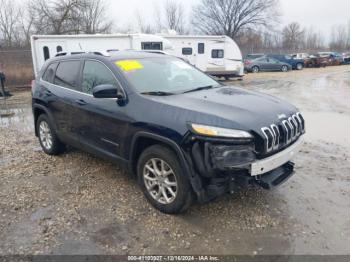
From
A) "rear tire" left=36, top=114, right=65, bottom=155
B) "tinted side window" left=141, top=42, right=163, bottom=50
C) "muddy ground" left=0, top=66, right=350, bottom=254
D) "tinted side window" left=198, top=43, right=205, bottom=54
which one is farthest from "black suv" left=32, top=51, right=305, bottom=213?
"tinted side window" left=198, top=43, right=205, bottom=54

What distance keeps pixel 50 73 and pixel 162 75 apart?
2.25m

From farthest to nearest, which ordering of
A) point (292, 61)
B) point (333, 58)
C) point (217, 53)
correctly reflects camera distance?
point (333, 58) → point (292, 61) → point (217, 53)

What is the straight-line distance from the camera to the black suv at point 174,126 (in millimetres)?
3090

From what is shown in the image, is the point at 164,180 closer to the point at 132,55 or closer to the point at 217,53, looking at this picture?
the point at 132,55

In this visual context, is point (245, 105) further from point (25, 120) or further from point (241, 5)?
point (241, 5)

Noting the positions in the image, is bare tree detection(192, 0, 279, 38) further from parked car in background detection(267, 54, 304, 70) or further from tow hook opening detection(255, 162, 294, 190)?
tow hook opening detection(255, 162, 294, 190)

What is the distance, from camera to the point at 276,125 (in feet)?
10.9

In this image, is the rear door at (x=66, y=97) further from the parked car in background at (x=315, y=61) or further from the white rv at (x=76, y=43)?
the parked car in background at (x=315, y=61)

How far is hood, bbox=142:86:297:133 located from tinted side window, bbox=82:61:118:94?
80cm

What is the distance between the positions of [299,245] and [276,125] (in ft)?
3.94

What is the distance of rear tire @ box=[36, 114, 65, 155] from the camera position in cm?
538

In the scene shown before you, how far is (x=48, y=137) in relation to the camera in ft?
18.3

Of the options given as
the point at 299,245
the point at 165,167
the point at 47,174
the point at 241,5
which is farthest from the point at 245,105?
the point at 241,5

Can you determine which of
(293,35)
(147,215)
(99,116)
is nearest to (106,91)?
(99,116)
